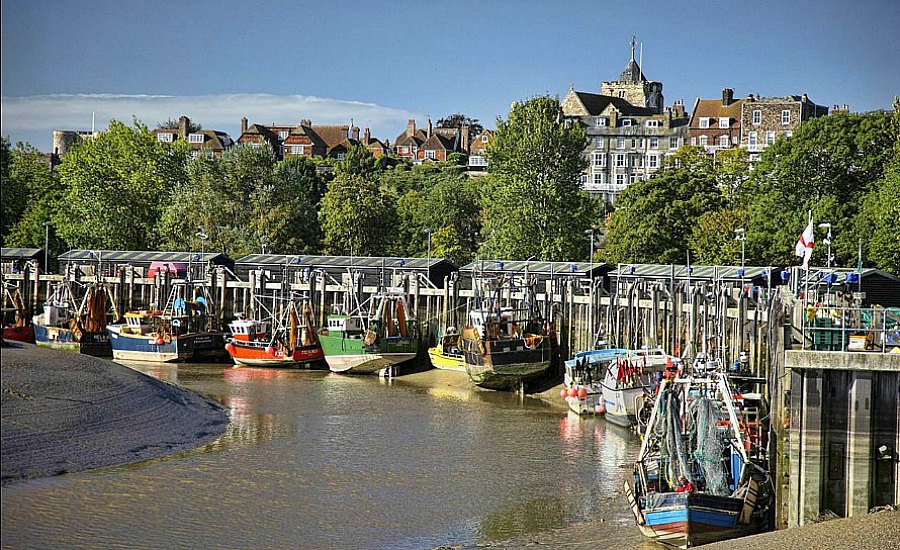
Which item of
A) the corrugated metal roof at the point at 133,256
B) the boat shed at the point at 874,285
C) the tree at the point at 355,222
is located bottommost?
the boat shed at the point at 874,285

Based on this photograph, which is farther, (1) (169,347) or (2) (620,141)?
(2) (620,141)

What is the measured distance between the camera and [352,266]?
6594 centimetres

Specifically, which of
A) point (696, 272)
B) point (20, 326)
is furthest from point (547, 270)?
point (20, 326)

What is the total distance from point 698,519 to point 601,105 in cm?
11608

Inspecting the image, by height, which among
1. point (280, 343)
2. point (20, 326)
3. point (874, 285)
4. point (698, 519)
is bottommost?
point (698, 519)

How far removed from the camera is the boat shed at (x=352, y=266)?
62.7m

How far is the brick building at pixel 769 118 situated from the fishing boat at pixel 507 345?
6917 centimetres

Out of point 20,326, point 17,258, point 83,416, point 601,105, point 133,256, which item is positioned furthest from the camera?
point 601,105

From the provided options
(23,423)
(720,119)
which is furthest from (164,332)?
(720,119)

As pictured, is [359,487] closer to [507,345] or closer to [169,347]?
[507,345]

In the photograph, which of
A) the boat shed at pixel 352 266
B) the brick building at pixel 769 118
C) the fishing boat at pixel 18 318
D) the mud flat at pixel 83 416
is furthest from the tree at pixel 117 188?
the brick building at pixel 769 118

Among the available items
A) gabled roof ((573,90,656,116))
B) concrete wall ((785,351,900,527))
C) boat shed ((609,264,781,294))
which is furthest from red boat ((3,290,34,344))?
gabled roof ((573,90,656,116))

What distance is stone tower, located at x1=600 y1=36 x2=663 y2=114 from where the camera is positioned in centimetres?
16388

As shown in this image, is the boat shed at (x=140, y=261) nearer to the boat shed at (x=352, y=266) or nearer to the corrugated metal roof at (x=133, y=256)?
the corrugated metal roof at (x=133, y=256)
